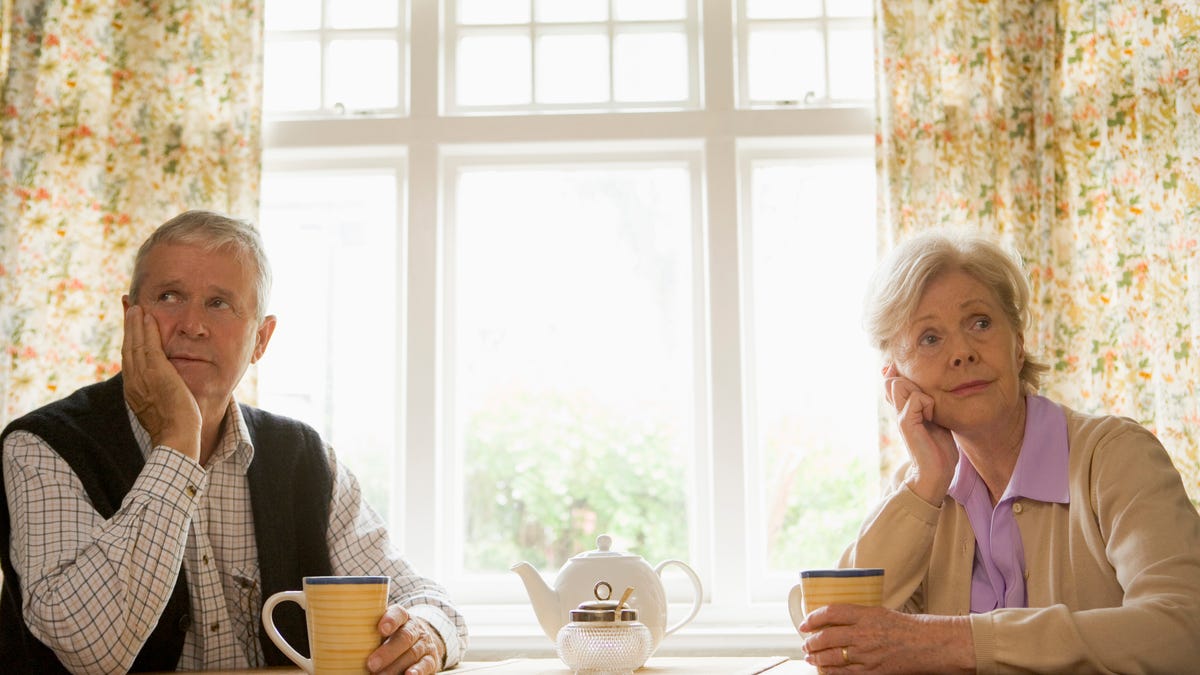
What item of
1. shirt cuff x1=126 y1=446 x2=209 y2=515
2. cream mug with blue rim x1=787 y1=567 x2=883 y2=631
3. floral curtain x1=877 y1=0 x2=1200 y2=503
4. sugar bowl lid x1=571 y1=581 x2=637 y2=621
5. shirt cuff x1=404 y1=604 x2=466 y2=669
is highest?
floral curtain x1=877 y1=0 x2=1200 y2=503

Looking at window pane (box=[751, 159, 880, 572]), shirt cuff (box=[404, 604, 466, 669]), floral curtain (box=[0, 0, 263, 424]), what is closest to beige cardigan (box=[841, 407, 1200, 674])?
shirt cuff (box=[404, 604, 466, 669])

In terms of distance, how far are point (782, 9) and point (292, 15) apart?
1.52m

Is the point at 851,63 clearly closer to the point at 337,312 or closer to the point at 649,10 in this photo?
the point at 649,10

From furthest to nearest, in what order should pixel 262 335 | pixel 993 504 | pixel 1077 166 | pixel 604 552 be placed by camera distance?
pixel 1077 166, pixel 262 335, pixel 993 504, pixel 604 552

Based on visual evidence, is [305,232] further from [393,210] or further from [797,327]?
[797,327]

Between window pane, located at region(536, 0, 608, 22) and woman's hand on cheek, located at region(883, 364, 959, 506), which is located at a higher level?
window pane, located at region(536, 0, 608, 22)

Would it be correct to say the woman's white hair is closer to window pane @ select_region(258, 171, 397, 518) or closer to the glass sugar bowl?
the glass sugar bowl

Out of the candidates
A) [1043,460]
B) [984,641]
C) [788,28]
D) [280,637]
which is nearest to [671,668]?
[984,641]

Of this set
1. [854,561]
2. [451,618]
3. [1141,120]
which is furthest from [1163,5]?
[451,618]

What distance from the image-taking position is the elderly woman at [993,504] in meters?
1.49

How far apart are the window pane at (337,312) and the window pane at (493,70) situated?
37 centimetres

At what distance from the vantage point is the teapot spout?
1792 millimetres

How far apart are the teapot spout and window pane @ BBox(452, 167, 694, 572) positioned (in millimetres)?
1459

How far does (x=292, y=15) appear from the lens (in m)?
3.55
